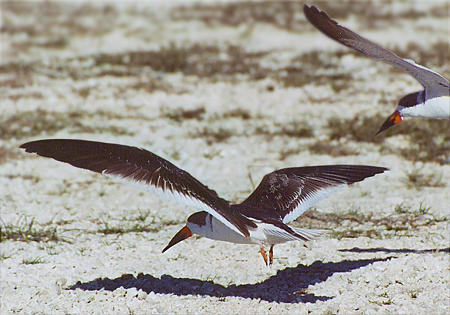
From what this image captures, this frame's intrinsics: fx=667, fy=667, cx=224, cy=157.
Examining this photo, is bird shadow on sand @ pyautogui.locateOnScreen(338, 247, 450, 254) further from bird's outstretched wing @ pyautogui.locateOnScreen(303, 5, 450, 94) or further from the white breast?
bird's outstretched wing @ pyautogui.locateOnScreen(303, 5, 450, 94)

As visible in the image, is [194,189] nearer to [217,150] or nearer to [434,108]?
[434,108]

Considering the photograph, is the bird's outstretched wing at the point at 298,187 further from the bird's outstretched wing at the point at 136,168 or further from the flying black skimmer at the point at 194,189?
the bird's outstretched wing at the point at 136,168

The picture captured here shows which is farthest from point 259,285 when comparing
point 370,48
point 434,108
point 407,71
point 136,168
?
point 434,108

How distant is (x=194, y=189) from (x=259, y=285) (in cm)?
103

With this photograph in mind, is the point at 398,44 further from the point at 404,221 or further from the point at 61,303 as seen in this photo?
the point at 61,303

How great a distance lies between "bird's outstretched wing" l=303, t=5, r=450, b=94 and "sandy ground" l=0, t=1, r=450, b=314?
45.1 inches

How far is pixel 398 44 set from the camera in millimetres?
11977

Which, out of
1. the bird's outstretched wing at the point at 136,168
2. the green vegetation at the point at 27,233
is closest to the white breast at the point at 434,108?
the bird's outstretched wing at the point at 136,168

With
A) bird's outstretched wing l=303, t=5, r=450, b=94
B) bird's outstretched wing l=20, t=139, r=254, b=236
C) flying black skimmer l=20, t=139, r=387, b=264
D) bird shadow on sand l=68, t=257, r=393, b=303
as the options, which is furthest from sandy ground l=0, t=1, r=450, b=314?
bird's outstretched wing l=303, t=5, r=450, b=94

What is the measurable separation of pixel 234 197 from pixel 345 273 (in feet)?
6.43

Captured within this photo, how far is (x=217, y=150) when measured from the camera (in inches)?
308

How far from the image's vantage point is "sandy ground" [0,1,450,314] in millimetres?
4562

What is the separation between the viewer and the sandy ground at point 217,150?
4.56 meters

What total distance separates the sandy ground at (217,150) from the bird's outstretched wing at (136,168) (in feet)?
2.49
